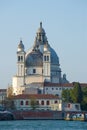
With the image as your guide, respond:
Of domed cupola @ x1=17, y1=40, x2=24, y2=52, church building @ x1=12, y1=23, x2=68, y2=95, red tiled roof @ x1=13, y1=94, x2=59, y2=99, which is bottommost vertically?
red tiled roof @ x1=13, y1=94, x2=59, y2=99

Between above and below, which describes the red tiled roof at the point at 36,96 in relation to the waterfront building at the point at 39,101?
above

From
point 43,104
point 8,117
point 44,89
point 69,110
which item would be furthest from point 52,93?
point 8,117

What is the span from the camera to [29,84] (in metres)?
138

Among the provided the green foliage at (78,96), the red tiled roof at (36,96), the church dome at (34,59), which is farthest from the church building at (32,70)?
the green foliage at (78,96)

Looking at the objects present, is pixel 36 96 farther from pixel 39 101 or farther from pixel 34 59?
pixel 34 59

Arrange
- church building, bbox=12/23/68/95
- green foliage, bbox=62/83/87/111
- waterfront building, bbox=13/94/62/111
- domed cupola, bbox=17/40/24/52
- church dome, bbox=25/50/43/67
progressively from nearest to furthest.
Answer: green foliage, bbox=62/83/87/111 < waterfront building, bbox=13/94/62/111 < church building, bbox=12/23/68/95 < church dome, bbox=25/50/43/67 < domed cupola, bbox=17/40/24/52

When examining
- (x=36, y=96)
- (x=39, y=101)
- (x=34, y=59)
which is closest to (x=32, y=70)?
(x=34, y=59)

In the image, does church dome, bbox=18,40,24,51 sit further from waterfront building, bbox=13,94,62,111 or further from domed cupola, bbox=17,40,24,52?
waterfront building, bbox=13,94,62,111

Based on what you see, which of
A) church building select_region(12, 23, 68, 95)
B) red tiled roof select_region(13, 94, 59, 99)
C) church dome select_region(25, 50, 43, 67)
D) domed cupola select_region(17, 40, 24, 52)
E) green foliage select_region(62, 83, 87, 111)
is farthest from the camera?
domed cupola select_region(17, 40, 24, 52)

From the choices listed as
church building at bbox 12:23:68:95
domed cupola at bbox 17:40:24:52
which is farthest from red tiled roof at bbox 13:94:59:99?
domed cupola at bbox 17:40:24:52

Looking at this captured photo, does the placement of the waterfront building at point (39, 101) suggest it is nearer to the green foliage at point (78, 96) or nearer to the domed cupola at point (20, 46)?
the green foliage at point (78, 96)

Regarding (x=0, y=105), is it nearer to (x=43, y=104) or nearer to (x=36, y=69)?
(x=43, y=104)

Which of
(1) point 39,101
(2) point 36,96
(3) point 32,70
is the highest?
(3) point 32,70

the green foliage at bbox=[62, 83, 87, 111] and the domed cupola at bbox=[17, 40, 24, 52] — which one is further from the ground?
the domed cupola at bbox=[17, 40, 24, 52]
